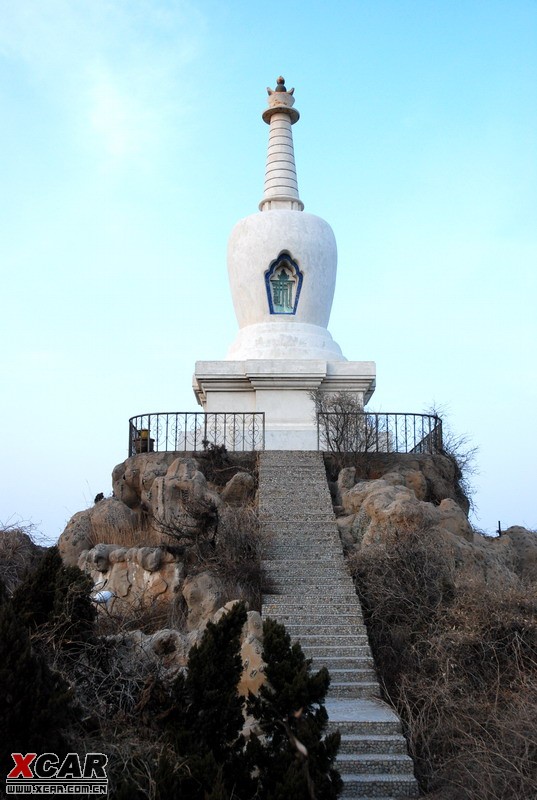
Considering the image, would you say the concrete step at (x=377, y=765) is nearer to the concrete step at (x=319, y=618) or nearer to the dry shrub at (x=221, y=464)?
the concrete step at (x=319, y=618)

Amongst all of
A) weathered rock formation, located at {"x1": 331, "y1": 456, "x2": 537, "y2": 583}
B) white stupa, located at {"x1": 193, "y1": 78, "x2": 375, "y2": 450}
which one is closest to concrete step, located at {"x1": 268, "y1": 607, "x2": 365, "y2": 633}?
weathered rock formation, located at {"x1": 331, "y1": 456, "x2": 537, "y2": 583}

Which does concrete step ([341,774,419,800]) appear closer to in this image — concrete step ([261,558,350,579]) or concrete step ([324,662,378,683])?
concrete step ([324,662,378,683])

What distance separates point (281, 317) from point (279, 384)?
2225 mm

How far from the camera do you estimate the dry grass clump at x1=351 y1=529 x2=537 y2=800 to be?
22.3 feet

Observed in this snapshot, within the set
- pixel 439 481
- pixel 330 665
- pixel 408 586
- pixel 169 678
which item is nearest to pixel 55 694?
pixel 169 678

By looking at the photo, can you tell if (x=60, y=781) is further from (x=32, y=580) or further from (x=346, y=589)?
(x=346, y=589)

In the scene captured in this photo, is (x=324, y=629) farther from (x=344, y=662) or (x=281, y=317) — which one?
(x=281, y=317)

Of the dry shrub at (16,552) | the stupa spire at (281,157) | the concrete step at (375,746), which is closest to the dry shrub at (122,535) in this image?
the dry shrub at (16,552)

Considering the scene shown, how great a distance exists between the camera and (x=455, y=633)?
28.3 feet

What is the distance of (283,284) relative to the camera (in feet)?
68.3

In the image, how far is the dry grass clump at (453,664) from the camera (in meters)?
6.79

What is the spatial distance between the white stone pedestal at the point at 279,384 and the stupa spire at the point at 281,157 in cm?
472

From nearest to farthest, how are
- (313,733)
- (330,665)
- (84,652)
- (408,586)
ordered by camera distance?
1. (313,733)
2. (84,652)
3. (330,665)
4. (408,586)

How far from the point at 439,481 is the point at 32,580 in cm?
928
